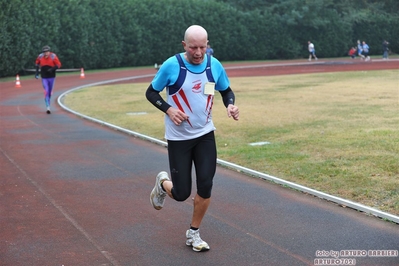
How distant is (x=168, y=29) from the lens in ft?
176

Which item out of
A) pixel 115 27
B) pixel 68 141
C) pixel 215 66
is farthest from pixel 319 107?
pixel 115 27

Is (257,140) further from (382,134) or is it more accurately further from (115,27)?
(115,27)

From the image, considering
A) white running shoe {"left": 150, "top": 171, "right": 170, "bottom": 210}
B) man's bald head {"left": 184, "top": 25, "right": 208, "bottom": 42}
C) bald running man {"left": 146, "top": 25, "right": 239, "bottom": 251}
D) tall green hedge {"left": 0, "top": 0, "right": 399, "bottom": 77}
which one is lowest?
tall green hedge {"left": 0, "top": 0, "right": 399, "bottom": 77}

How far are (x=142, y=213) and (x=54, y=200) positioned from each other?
135 centimetres

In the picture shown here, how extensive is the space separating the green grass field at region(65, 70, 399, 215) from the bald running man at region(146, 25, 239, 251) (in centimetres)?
240

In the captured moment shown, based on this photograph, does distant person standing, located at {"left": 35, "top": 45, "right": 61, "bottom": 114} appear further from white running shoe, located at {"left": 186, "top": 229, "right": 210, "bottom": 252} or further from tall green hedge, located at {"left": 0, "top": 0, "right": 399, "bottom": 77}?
tall green hedge, located at {"left": 0, "top": 0, "right": 399, "bottom": 77}

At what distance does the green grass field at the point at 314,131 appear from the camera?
947 cm

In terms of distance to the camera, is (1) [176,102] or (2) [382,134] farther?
(2) [382,134]

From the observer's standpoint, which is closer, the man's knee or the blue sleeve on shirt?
the blue sleeve on shirt

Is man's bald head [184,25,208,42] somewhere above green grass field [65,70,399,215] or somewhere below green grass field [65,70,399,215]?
above

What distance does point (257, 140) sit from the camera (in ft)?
45.0

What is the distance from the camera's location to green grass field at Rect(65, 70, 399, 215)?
9.47m

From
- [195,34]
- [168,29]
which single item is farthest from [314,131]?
[168,29]

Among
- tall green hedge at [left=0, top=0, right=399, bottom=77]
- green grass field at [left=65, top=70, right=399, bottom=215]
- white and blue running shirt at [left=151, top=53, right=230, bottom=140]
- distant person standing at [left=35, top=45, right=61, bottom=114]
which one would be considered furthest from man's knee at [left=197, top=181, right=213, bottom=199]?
tall green hedge at [left=0, top=0, right=399, bottom=77]
